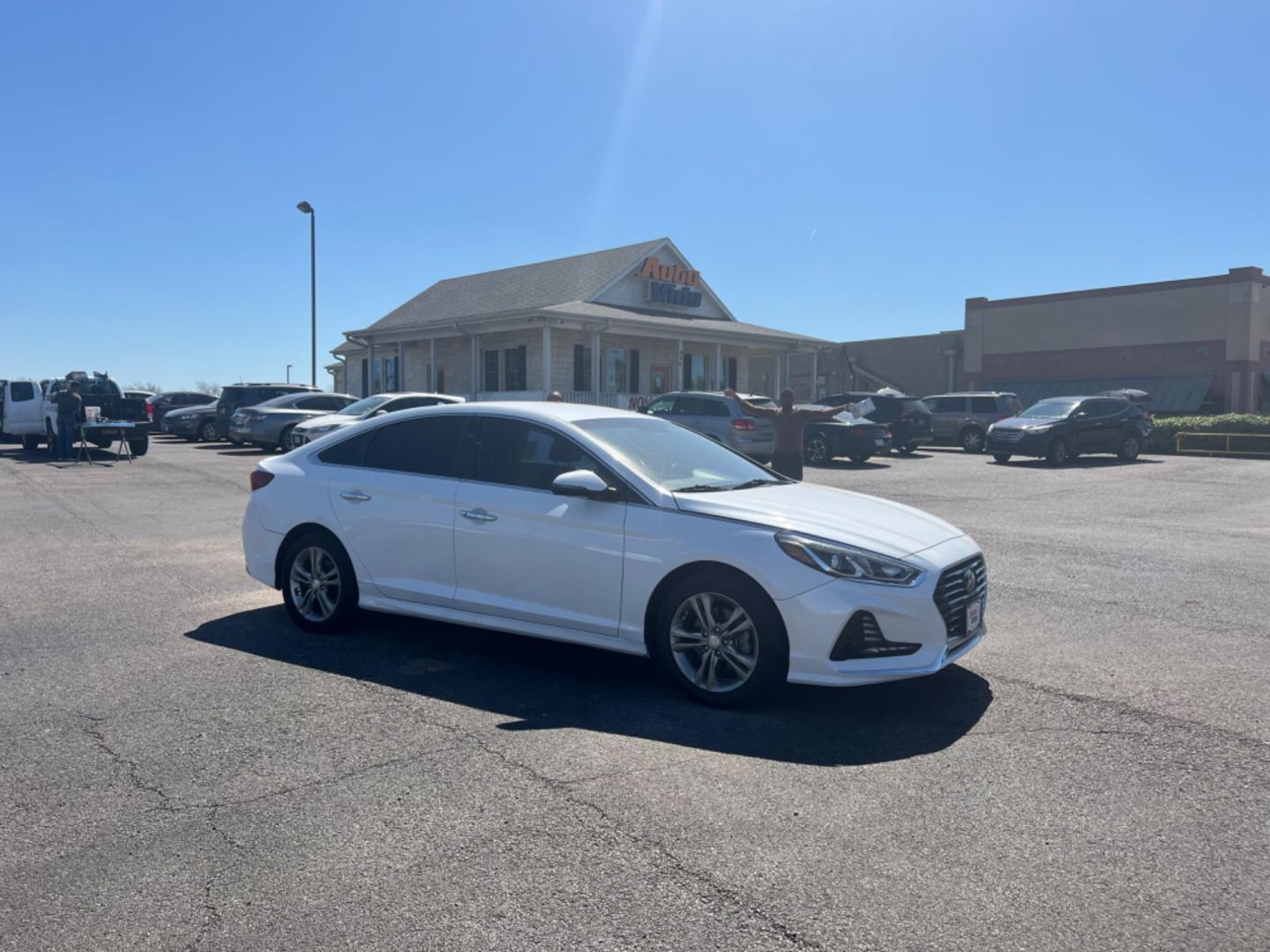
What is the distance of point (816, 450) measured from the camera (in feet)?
76.9

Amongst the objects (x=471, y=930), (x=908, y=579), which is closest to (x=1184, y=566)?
(x=908, y=579)

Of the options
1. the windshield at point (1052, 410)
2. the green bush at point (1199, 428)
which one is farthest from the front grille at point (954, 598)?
the green bush at point (1199, 428)

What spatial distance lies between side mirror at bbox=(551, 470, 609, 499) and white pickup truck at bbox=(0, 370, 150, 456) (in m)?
19.5

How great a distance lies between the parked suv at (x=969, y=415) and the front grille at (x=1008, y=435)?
4010 millimetres

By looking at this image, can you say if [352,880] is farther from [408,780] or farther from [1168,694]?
[1168,694]

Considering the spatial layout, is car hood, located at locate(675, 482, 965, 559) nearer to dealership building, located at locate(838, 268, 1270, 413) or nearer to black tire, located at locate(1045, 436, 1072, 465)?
black tire, located at locate(1045, 436, 1072, 465)

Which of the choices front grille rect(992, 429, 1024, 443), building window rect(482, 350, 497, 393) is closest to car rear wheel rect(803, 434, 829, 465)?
front grille rect(992, 429, 1024, 443)

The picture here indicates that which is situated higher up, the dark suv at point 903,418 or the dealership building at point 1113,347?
the dealership building at point 1113,347

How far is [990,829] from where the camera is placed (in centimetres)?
374

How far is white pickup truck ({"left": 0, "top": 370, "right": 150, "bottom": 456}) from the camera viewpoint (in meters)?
22.6

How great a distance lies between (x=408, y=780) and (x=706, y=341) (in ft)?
94.6

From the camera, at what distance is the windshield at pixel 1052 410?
24719mm

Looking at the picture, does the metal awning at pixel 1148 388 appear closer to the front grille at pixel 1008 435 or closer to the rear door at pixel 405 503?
the front grille at pixel 1008 435

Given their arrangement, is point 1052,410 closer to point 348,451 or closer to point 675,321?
point 675,321
